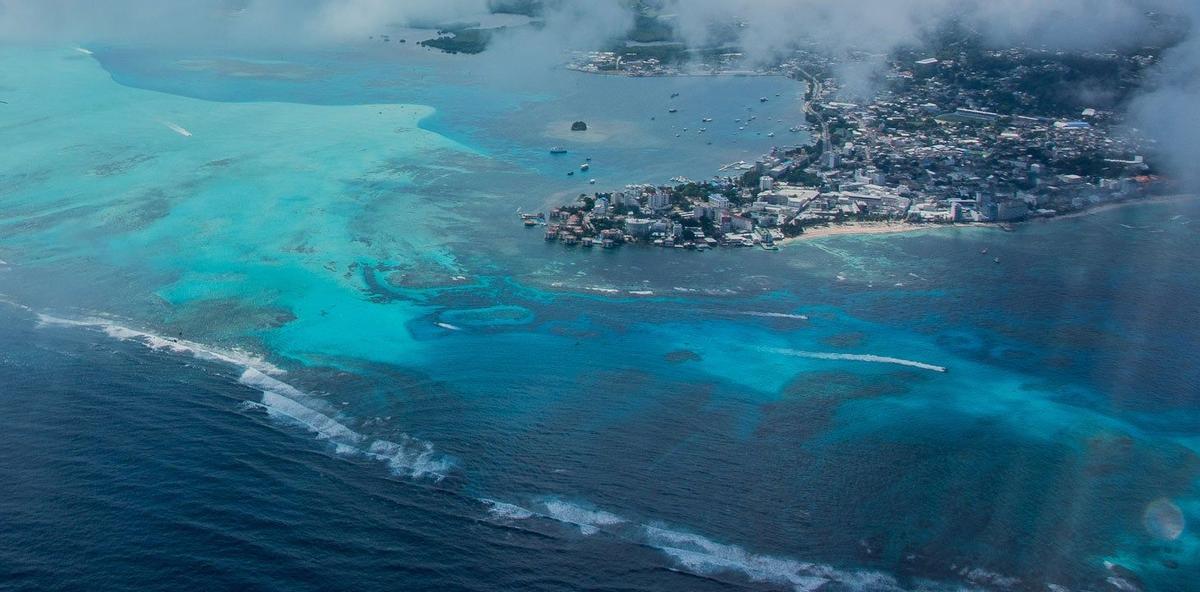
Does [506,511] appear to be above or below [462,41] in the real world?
below

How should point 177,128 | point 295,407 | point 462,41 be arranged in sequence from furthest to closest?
point 462,41 → point 177,128 → point 295,407

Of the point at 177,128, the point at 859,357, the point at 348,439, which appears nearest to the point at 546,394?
the point at 348,439

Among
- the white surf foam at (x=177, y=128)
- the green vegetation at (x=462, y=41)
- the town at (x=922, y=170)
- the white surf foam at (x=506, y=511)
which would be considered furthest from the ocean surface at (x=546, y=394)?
the green vegetation at (x=462, y=41)

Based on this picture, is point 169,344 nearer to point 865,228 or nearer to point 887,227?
point 865,228

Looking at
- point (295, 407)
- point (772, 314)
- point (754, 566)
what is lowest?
point (754, 566)

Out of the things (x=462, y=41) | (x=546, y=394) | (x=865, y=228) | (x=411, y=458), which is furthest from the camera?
(x=462, y=41)

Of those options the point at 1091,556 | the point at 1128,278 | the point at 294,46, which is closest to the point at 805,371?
the point at 1091,556
